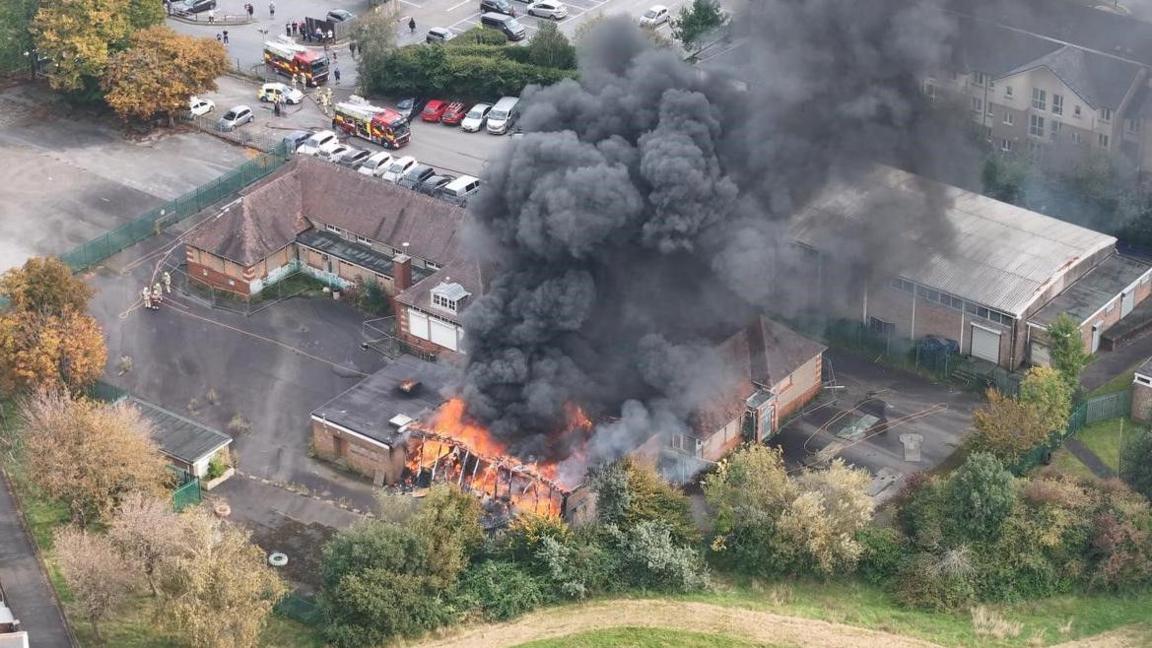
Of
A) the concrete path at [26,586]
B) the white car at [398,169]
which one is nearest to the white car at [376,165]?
the white car at [398,169]

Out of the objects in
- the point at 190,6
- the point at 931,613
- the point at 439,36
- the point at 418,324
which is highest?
the point at 190,6

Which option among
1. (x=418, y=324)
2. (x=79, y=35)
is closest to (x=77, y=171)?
(x=79, y=35)

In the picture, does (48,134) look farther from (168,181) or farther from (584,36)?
(584,36)

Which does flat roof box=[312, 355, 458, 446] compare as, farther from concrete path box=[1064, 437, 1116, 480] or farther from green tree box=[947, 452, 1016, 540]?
concrete path box=[1064, 437, 1116, 480]

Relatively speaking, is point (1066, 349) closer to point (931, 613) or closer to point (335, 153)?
point (931, 613)

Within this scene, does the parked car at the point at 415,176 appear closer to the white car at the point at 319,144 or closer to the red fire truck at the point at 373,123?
the red fire truck at the point at 373,123

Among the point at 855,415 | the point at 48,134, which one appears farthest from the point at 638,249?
the point at 48,134

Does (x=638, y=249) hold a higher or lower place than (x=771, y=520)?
higher
